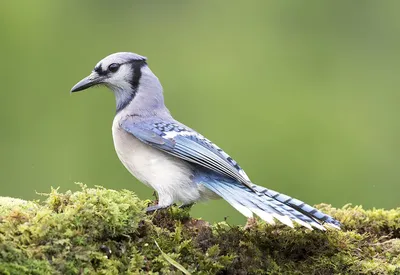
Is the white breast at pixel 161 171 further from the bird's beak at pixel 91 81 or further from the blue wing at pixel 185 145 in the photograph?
the bird's beak at pixel 91 81

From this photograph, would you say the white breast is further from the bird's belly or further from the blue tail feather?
the blue tail feather

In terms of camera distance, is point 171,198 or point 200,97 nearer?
point 171,198

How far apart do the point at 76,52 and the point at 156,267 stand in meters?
7.04

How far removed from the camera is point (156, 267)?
155 inches

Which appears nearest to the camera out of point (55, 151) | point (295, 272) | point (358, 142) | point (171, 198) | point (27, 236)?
point (27, 236)

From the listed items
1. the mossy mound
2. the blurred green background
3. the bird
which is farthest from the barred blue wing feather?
the blurred green background

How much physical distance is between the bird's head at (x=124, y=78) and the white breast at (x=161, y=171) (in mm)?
461

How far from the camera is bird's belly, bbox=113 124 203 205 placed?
16.4 ft

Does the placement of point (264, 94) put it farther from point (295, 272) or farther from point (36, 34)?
point (295, 272)

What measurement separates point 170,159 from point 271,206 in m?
0.85

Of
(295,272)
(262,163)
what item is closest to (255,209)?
(295,272)

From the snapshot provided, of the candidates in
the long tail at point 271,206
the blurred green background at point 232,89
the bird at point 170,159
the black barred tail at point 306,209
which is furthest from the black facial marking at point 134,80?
the blurred green background at point 232,89

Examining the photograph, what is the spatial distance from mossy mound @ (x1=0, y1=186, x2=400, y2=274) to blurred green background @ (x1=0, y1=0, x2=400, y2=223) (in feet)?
13.7

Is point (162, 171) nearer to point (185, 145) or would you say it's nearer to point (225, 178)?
point (185, 145)
